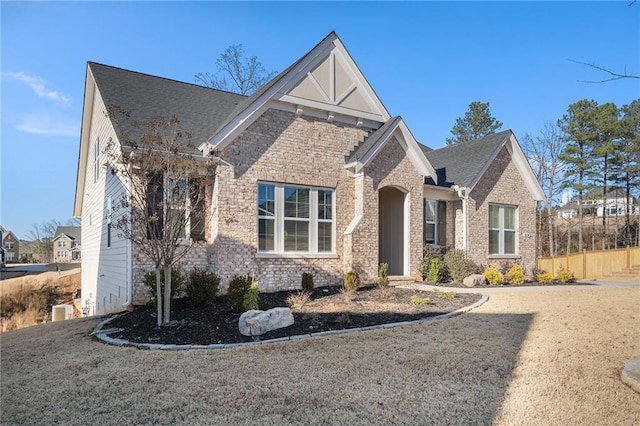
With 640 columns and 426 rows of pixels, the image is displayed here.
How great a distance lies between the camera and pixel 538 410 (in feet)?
13.0

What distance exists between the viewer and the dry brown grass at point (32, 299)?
16250 mm

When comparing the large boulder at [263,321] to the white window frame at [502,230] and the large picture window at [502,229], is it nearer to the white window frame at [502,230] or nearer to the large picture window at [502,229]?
the white window frame at [502,230]

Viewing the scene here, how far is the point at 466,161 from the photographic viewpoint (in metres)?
17.3

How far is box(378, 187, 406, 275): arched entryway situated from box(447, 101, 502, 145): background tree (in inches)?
1155

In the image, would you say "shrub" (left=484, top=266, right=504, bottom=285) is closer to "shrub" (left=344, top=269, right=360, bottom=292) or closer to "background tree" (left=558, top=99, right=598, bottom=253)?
"shrub" (left=344, top=269, right=360, bottom=292)

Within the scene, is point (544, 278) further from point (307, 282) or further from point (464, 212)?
point (307, 282)

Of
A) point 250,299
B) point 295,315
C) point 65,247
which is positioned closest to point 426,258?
point 295,315

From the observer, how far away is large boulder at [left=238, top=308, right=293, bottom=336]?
6.85 m

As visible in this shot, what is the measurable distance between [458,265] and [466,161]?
5393 millimetres

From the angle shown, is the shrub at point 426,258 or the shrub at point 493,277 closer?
the shrub at point 493,277

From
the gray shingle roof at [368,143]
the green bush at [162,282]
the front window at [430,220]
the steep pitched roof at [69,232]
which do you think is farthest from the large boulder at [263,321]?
the steep pitched roof at [69,232]

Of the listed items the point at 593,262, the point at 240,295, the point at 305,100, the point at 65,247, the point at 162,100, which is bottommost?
the point at 65,247

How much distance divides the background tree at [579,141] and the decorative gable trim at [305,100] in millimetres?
22807

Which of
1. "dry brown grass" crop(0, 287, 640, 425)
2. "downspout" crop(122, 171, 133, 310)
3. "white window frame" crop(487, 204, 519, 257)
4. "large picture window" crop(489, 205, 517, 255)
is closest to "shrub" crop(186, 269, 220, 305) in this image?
"downspout" crop(122, 171, 133, 310)
